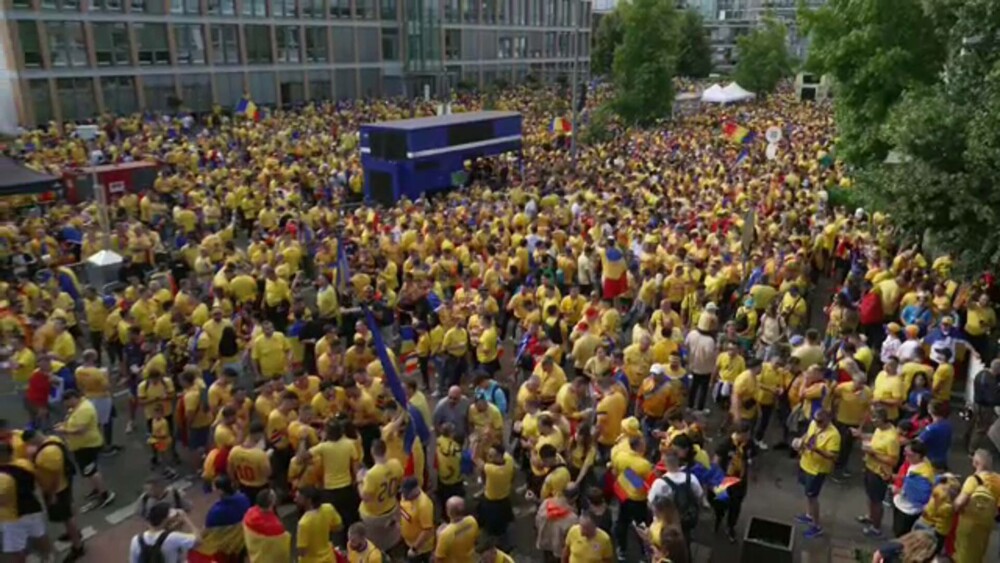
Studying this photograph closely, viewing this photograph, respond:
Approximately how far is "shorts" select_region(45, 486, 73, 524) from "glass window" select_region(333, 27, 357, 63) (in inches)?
1898

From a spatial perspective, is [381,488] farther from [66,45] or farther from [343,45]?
[343,45]

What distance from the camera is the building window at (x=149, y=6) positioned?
4078cm

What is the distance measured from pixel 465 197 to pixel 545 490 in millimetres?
15223

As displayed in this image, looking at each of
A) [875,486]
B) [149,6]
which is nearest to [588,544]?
[875,486]

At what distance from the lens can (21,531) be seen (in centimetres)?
716

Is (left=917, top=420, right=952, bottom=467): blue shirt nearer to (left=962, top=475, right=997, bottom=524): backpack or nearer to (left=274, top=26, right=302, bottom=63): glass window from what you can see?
(left=962, top=475, right=997, bottom=524): backpack

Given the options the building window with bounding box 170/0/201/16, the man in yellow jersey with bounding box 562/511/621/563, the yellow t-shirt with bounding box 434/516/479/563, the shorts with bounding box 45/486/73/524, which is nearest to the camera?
the man in yellow jersey with bounding box 562/511/621/563

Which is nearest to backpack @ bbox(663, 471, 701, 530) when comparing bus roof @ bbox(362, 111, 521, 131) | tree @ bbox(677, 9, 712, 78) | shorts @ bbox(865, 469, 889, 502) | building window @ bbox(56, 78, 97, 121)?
shorts @ bbox(865, 469, 889, 502)

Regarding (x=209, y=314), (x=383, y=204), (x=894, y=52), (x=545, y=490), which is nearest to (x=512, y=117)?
(x=383, y=204)

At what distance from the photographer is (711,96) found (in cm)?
4659

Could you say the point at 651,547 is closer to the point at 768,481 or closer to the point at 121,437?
the point at 768,481

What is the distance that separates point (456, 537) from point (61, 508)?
420 centimetres

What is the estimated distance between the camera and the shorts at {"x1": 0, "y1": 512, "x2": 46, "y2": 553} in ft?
23.3

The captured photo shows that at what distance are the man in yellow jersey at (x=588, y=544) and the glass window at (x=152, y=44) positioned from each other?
1657 inches
